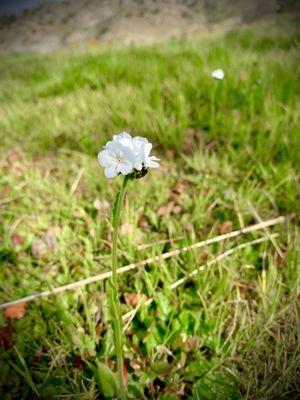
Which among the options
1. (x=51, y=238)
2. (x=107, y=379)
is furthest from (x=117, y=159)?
(x=51, y=238)

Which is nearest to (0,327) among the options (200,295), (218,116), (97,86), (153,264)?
(153,264)

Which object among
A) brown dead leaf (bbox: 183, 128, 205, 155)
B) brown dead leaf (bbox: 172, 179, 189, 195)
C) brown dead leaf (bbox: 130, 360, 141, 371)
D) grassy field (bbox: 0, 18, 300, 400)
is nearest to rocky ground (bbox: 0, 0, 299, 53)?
grassy field (bbox: 0, 18, 300, 400)

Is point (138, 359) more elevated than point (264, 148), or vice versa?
point (264, 148)

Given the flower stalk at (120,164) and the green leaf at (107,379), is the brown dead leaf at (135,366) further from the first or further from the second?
the flower stalk at (120,164)

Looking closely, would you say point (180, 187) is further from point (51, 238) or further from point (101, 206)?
point (51, 238)

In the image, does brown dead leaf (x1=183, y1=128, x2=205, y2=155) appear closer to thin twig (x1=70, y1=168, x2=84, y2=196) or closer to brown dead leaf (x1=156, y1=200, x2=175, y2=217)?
brown dead leaf (x1=156, y1=200, x2=175, y2=217)

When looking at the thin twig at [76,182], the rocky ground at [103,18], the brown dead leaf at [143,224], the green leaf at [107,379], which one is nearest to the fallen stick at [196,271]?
the green leaf at [107,379]

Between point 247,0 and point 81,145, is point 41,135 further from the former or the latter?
point 247,0
